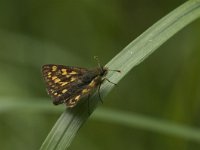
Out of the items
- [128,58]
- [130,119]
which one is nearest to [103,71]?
[128,58]

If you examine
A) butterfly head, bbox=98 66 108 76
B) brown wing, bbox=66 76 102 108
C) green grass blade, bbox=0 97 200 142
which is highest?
butterfly head, bbox=98 66 108 76

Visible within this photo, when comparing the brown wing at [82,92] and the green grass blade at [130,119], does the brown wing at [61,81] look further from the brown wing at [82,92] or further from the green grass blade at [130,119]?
the green grass blade at [130,119]

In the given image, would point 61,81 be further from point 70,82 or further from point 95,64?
point 95,64

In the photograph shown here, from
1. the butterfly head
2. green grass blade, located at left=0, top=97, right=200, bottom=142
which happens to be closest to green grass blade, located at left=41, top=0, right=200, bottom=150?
the butterfly head

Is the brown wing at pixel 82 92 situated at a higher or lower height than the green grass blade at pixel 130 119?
higher

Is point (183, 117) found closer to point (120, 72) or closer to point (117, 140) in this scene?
point (117, 140)

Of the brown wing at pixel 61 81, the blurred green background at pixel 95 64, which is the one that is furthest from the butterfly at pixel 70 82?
the blurred green background at pixel 95 64

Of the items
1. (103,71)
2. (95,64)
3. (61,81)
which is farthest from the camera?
(95,64)

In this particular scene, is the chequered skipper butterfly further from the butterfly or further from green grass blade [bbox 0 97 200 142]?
green grass blade [bbox 0 97 200 142]
